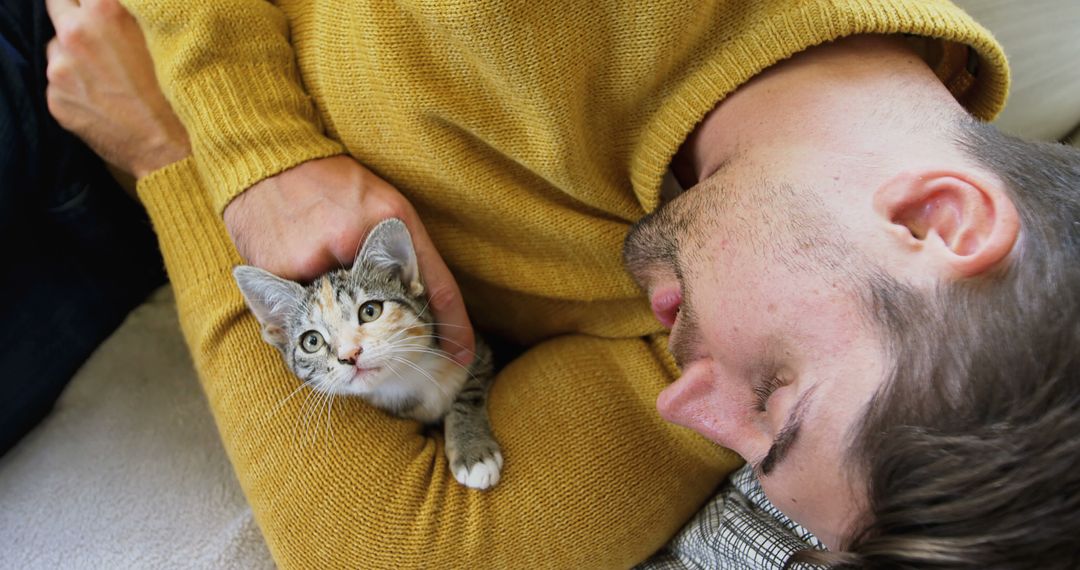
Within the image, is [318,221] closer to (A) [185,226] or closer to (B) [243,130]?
(B) [243,130]

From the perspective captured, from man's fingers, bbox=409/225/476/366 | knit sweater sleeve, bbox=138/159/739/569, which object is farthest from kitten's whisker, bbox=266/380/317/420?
man's fingers, bbox=409/225/476/366

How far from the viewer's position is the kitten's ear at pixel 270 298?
1.00 meters

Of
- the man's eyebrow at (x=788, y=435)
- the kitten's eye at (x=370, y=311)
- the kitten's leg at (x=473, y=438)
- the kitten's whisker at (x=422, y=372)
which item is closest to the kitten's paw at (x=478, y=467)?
the kitten's leg at (x=473, y=438)

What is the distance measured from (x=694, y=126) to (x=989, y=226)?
364mm

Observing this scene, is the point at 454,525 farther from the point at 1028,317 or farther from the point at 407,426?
the point at 1028,317

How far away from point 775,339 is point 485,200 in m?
0.48

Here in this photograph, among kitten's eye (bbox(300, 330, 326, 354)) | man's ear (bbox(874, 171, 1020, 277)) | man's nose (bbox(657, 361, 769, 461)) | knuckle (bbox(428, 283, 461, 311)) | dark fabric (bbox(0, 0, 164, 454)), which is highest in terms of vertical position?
man's ear (bbox(874, 171, 1020, 277))

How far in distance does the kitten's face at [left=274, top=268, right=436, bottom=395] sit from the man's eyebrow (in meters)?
0.53

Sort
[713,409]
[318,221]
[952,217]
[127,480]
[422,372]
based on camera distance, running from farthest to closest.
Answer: [127,480], [422,372], [318,221], [713,409], [952,217]

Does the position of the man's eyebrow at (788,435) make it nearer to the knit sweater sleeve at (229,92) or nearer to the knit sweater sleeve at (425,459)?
the knit sweater sleeve at (425,459)

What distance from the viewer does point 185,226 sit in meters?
1.16

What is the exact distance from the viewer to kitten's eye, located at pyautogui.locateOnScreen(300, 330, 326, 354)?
1068 mm

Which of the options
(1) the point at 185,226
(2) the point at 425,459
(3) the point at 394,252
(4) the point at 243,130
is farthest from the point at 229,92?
(2) the point at 425,459

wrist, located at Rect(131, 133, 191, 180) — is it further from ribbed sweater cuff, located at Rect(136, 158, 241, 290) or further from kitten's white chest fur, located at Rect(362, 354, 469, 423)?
kitten's white chest fur, located at Rect(362, 354, 469, 423)
